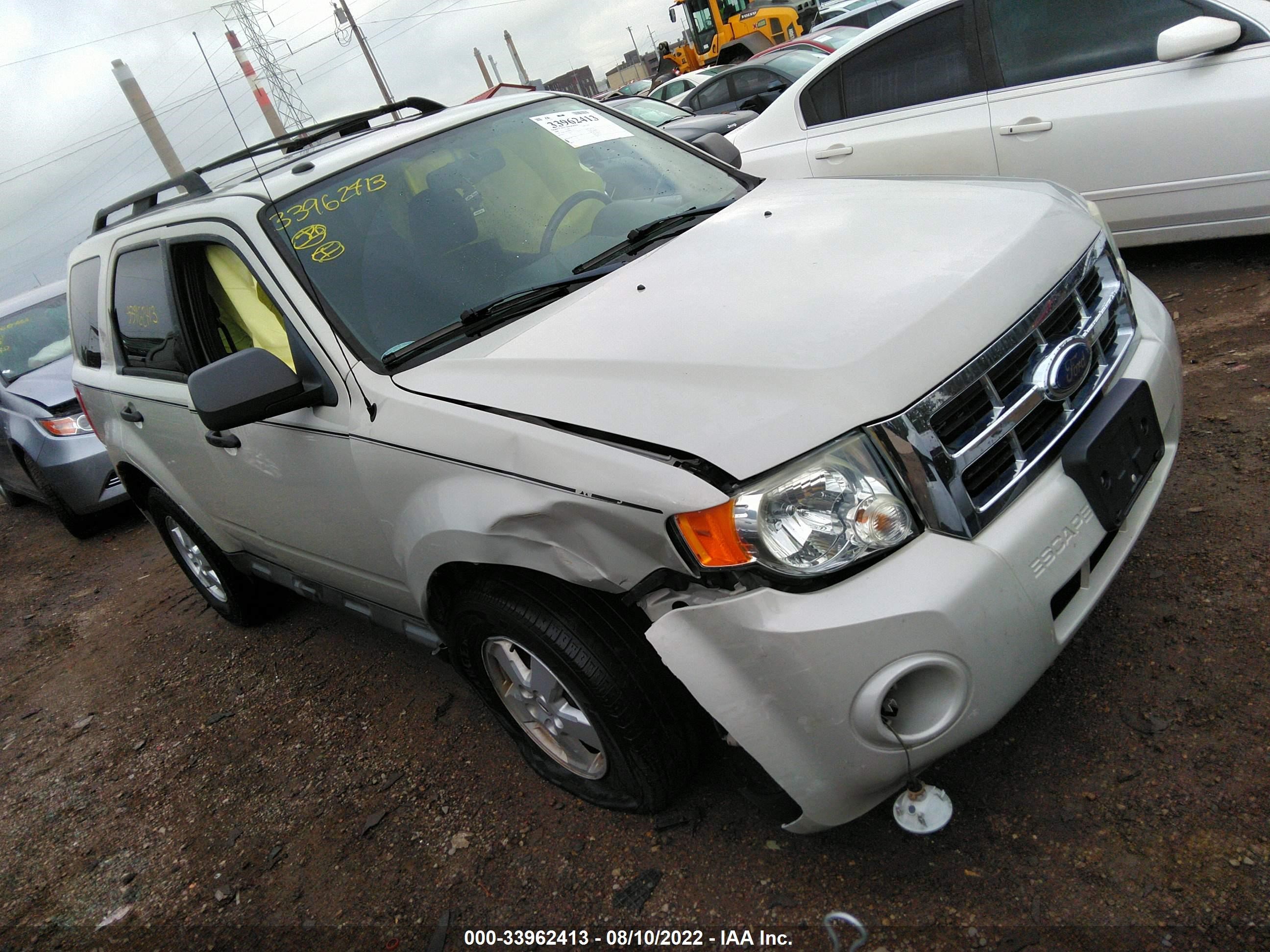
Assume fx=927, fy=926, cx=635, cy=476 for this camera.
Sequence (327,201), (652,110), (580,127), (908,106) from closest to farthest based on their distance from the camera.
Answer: (327,201)
(580,127)
(908,106)
(652,110)

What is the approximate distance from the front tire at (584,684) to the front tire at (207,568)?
2.04 meters

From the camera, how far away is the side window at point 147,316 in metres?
3.30

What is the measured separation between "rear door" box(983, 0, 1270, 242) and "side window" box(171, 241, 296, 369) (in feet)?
12.0

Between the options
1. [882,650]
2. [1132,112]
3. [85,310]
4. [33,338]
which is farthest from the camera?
[33,338]

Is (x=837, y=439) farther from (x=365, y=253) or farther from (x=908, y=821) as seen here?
(x=365, y=253)

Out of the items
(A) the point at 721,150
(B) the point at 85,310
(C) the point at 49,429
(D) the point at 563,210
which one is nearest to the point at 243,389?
(D) the point at 563,210

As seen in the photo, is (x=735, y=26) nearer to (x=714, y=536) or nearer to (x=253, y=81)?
(x=253, y=81)

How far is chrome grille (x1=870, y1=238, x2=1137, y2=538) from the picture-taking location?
1.79 metres

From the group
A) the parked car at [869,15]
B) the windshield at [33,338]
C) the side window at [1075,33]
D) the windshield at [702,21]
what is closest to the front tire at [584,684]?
the side window at [1075,33]

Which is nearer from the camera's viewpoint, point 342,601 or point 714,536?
point 714,536

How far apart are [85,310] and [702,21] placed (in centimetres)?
2289

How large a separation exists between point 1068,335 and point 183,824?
3129mm

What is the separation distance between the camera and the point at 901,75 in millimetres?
4973

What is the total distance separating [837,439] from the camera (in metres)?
1.76
